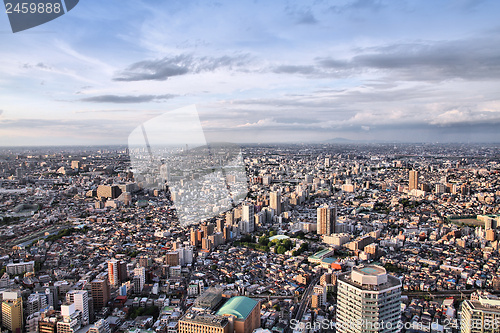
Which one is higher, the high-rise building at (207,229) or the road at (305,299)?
the high-rise building at (207,229)

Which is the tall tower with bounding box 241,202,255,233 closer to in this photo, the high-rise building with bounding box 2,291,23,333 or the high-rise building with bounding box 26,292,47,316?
the high-rise building with bounding box 26,292,47,316

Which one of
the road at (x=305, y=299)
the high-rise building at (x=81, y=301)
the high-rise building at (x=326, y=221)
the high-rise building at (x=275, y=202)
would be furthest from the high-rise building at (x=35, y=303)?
the high-rise building at (x=275, y=202)

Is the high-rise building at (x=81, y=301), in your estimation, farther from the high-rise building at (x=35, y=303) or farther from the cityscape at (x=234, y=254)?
the high-rise building at (x=35, y=303)

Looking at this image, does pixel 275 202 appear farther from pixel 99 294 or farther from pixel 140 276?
pixel 99 294

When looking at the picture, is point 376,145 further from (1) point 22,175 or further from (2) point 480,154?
(1) point 22,175

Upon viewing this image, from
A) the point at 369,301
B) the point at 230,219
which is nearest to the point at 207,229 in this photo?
the point at 230,219

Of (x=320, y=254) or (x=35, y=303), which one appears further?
(x=320, y=254)

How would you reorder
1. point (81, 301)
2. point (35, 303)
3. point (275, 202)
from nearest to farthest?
point (81, 301) < point (35, 303) < point (275, 202)
